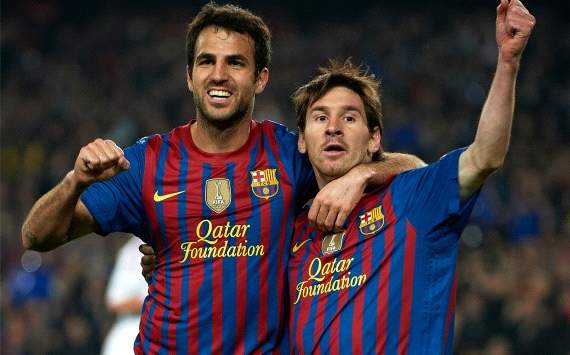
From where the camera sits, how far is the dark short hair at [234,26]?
4.45 meters

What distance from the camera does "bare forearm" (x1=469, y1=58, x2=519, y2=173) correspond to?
365cm

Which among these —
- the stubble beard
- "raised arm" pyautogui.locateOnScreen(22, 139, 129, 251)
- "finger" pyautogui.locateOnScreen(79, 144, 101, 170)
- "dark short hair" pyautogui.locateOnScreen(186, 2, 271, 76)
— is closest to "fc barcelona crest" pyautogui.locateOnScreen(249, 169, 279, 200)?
the stubble beard

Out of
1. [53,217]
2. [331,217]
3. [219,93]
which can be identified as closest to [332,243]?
[331,217]

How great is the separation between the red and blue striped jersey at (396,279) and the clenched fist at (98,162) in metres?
0.94

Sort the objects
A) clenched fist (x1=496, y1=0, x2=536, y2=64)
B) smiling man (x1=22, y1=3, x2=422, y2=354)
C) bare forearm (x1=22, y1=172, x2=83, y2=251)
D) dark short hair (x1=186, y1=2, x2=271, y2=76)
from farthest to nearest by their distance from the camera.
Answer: dark short hair (x1=186, y1=2, x2=271, y2=76), smiling man (x1=22, y1=3, x2=422, y2=354), bare forearm (x1=22, y1=172, x2=83, y2=251), clenched fist (x1=496, y1=0, x2=536, y2=64)

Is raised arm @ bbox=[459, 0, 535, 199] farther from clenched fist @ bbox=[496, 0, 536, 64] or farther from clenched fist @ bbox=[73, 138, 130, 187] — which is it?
clenched fist @ bbox=[73, 138, 130, 187]

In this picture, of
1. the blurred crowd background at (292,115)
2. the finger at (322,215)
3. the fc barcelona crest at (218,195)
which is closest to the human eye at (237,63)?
the fc barcelona crest at (218,195)

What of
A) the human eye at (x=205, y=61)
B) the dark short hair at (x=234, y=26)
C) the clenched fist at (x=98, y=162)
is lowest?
the clenched fist at (x=98, y=162)

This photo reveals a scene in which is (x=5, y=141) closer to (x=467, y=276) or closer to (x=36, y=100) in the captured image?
(x=36, y=100)

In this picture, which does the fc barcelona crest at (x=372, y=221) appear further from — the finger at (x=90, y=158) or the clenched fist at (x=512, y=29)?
the finger at (x=90, y=158)

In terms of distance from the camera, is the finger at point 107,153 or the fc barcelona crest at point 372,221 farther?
the fc barcelona crest at point 372,221

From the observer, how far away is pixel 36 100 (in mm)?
14203

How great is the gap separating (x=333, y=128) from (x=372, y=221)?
1.39 ft

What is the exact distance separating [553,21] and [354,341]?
11440mm
